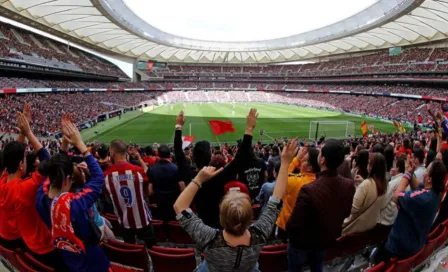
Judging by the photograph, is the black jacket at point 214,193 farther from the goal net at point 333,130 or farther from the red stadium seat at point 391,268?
the goal net at point 333,130

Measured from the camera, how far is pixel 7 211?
11.0 feet

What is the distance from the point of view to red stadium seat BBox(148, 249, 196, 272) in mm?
3359

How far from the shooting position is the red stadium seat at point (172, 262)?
11.0 feet

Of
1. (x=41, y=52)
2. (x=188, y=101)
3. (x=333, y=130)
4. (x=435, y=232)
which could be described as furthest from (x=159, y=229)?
(x=188, y=101)

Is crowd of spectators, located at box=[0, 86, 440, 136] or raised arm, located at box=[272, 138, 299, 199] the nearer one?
raised arm, located at box=[272, 138, 299, 199]

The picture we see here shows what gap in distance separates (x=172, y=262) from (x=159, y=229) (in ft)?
5.46

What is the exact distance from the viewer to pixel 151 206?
6035 millimetres

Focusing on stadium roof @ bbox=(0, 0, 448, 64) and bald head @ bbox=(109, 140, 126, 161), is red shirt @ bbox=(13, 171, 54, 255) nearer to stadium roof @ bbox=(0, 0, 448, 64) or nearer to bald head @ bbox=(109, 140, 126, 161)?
bald head @ bbox=(109, 140, 126, 161)

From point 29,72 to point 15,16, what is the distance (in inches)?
276

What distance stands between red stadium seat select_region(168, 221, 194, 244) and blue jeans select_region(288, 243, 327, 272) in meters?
1.92

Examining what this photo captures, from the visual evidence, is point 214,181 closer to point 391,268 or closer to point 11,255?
point 391,268

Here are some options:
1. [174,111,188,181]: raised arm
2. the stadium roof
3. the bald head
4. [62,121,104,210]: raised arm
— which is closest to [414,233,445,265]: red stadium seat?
[174,111,188,181]: raised arm

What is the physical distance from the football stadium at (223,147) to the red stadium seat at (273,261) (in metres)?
0.02

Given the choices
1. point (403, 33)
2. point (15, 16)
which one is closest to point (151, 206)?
point (15, 16)
